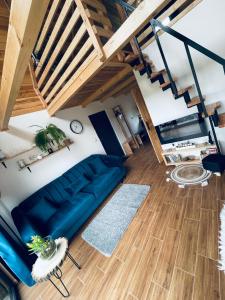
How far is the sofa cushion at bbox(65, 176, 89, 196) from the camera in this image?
3555 mm

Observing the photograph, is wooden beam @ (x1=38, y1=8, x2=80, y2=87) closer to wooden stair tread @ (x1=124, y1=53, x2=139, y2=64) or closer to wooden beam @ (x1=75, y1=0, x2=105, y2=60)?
wooden beam @ (x1=75, y1=0, x2=105, y2=60)

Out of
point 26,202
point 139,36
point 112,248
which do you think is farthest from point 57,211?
point 139,36

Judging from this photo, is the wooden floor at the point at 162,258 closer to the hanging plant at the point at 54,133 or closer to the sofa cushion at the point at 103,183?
the sofa cushion at the point at 103,183

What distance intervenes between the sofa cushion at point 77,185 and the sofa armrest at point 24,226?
100 centimetres

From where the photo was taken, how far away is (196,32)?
8.13ft

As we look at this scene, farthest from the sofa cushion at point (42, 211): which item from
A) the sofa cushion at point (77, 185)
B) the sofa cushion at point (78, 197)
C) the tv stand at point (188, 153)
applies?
the tv stand at point (188, 153)

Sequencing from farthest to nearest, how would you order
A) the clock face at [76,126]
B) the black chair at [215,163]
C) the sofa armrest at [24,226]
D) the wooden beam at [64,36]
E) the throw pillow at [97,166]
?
1. the clock face at [76,126]
2. the throw pillow at [97,166]
3. the black chair at [215,163]
4. the sofa armrest at [24,226]
5. the wooden beam at [64,36]

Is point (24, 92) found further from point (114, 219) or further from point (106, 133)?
point (114, 219)

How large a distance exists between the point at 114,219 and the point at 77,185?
4.07 feet

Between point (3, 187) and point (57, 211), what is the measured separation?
1.07 metres

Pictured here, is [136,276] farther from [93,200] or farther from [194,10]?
[194,10]

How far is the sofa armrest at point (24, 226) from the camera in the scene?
245 cm

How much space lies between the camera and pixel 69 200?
11.0 ft

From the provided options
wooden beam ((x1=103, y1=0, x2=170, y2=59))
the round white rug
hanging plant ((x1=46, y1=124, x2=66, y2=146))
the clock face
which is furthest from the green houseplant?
the round white rug
